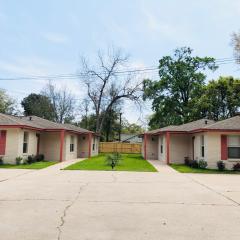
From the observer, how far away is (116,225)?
5.85 metres

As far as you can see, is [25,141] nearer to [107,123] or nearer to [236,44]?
[236,44]

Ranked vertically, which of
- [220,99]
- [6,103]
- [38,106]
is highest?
[6,103]

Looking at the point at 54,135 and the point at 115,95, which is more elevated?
the point at 115,95

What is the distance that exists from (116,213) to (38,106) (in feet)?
151

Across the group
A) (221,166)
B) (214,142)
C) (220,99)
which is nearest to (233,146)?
(214,142)

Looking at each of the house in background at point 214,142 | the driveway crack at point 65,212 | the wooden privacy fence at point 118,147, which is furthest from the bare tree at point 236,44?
the wooden privacy fence at point 118,147

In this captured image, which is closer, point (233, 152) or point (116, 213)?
point (116, 213)

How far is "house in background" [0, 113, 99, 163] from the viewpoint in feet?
66.0

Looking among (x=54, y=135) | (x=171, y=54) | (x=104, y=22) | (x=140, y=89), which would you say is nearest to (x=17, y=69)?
(x=54, y=135)

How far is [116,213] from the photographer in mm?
6855

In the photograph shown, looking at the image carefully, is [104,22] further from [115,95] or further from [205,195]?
[115,95]

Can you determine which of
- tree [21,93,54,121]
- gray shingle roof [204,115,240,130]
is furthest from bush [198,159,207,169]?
tree [21,93,54,121]

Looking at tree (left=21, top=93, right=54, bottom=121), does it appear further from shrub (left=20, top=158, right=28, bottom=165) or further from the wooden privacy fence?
shrub (left=20, top=158, right=28, bottom=165)

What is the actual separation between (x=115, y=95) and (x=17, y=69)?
55.5 feet
